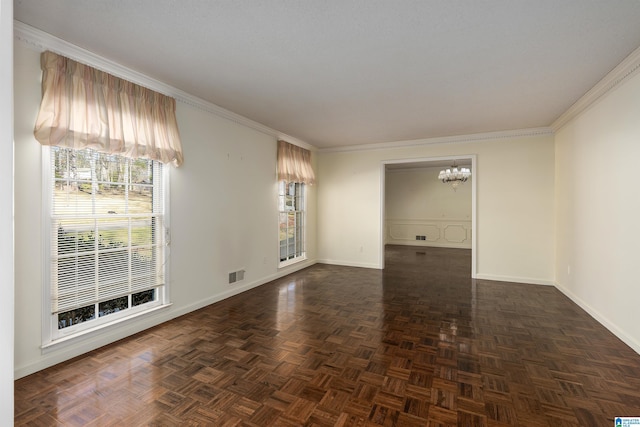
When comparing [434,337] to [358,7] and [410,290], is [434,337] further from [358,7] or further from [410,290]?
[358,7]

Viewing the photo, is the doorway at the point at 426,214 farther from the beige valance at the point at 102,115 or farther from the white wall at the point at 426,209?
the beige valance at the point at 102,115

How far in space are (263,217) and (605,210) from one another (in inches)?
182

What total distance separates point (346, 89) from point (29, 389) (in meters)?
3.92

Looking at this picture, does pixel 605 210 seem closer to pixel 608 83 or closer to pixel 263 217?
pixel 608 83

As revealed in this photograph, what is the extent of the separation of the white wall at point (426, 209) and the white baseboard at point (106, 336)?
7837mm

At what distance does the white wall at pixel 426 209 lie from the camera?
10008mm

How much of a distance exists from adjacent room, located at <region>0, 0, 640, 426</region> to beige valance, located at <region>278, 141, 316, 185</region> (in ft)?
1.79

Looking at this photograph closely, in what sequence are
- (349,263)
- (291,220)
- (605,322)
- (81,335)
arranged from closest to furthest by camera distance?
(81,335) → (605,322) → (291,220) → (349,263)

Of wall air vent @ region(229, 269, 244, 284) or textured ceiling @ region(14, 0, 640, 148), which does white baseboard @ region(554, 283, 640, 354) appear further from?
wall air vent @ region(229, 269, 244, 284)

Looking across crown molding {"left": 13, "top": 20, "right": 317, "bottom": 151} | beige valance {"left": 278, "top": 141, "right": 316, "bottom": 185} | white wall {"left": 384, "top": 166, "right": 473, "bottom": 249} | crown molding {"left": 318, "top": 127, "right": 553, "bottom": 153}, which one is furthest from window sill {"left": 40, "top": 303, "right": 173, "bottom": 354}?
white wall {"left": 384, "top": 166, "right": 473, "bottom": 249}

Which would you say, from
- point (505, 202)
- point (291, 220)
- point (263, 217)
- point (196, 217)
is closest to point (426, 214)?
point (505, 202)

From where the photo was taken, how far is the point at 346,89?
11.6 feet

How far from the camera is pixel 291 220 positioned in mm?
6211

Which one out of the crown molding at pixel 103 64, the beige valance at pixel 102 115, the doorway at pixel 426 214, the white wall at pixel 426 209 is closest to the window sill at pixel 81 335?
the beige valance at pixel 102 115
